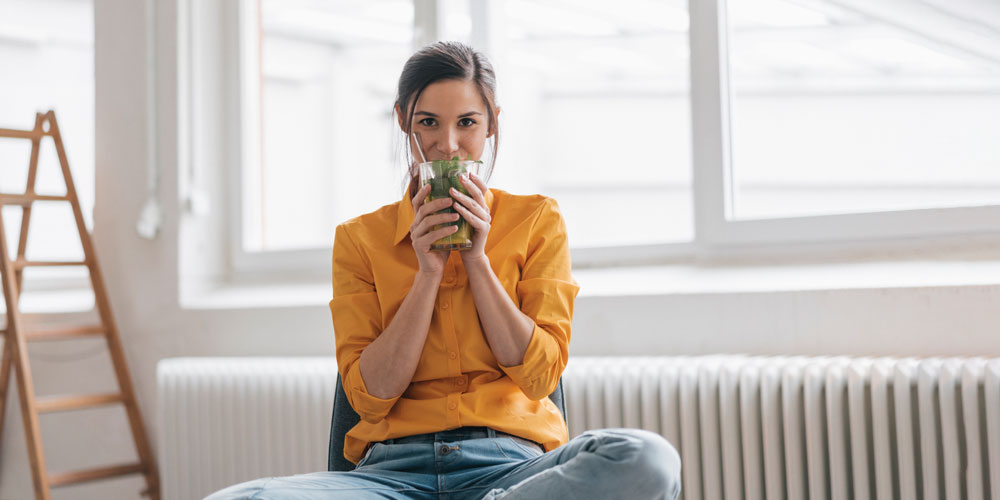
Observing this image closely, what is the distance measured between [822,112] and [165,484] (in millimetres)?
2122

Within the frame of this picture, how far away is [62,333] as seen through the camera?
9.12ft

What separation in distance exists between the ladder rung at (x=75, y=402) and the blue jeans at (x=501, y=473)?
1618 mm

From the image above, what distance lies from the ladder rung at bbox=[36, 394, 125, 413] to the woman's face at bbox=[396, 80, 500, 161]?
69.4 inches

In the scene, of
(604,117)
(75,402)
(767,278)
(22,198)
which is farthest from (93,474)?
(604,117)

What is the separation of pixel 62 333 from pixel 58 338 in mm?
24

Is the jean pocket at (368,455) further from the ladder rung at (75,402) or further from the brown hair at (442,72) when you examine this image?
the ladder rung at (75,402)

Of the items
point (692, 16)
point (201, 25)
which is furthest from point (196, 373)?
point (692, 16)

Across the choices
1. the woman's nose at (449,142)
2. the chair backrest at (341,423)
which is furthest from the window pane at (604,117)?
the chair backrest at (341,423)

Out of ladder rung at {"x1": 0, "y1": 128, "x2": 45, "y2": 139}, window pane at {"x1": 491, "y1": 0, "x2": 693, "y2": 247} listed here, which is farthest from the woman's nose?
ladder rung at {"x1": 0, "y1": 128, "x2": 45, "y2": 139}

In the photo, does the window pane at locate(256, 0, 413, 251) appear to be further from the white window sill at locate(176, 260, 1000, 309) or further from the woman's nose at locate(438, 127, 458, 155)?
the white window sill at locate(176, 260, 1000, 309)

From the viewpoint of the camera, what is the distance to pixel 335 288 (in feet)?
5.04

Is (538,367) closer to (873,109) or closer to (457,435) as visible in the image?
(457,435)

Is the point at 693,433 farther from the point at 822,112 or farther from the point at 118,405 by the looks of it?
the point at 118,405

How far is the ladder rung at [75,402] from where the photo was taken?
105 inches
